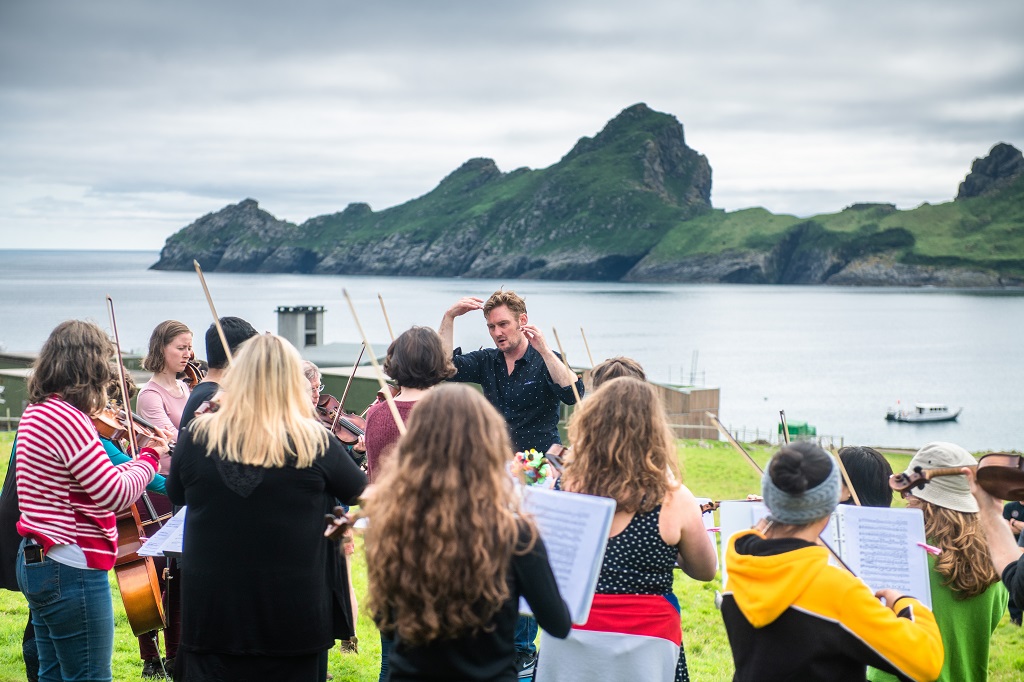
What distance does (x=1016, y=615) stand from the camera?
370cm

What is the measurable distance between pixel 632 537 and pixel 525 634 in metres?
2.06

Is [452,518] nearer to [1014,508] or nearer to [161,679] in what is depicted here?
[161,679]

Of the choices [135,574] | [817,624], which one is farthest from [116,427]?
[817,624]

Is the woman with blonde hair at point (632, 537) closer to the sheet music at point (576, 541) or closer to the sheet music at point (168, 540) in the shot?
the sheet music at point (576, 541)

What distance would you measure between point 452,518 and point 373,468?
2.35m

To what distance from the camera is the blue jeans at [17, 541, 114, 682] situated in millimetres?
3814

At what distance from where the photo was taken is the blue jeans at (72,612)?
3.81 metres

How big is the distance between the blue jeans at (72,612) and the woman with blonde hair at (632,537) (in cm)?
199

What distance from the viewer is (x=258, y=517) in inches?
126

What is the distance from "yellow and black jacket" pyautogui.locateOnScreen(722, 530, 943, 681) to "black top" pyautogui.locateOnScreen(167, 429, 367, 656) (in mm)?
1487

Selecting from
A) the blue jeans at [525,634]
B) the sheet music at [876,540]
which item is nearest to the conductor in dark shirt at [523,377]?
the blue jeans at [525,634]

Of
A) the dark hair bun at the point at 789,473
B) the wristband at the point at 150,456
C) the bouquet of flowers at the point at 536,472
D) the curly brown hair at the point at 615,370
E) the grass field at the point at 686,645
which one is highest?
the curly brown hair at the point at 615,370

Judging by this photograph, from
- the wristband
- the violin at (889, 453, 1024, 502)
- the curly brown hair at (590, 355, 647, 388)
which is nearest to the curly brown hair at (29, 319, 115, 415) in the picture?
the wristband

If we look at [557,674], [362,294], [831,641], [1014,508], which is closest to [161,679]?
[557,674]
